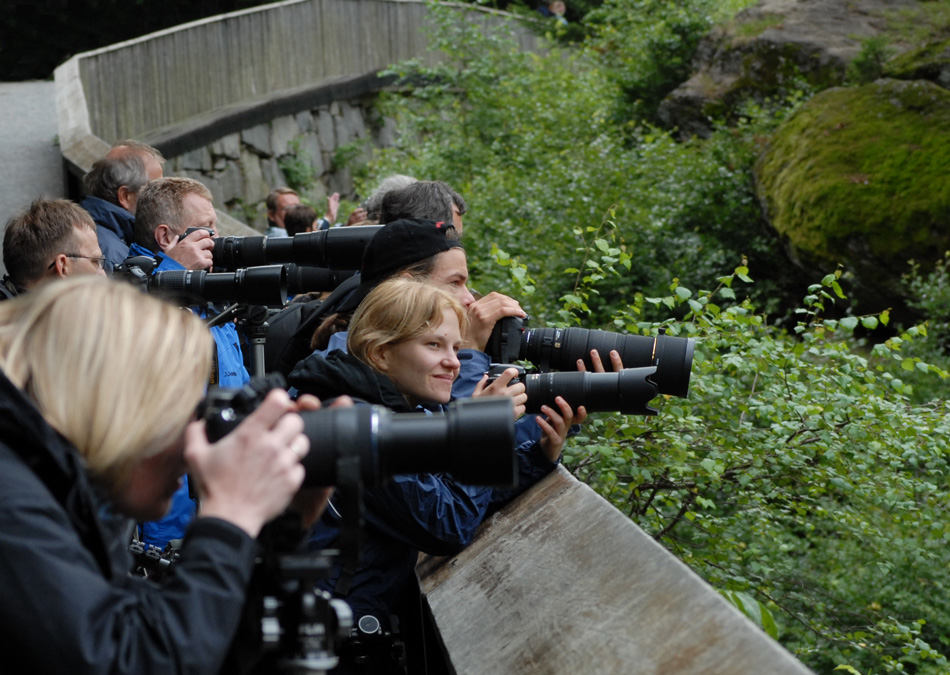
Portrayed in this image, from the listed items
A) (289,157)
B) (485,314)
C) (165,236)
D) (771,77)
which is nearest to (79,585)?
(485,314)

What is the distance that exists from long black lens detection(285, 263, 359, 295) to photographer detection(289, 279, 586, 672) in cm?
125

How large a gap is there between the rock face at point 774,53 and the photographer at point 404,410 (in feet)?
27.6

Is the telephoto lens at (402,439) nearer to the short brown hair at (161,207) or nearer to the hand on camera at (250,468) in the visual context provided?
the hand on camera at (250,468)

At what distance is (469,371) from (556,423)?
44cm

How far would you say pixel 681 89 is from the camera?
36.7 feet

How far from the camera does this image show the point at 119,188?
481cm

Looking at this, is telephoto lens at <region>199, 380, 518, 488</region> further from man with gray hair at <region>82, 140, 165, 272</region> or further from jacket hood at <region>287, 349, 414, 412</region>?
man with gray hair at <region>82, 140, 165, 272</region>

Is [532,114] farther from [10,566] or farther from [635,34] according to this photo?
[10,566]

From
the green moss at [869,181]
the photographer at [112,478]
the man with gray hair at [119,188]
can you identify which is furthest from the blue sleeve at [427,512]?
the green moss at [869,181]

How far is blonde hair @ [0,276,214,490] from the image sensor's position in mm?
1402

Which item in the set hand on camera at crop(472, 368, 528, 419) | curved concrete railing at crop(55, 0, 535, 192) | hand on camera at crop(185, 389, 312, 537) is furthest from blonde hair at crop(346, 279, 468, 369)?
curved concrete railing at crop(55, 0, 535, 192)

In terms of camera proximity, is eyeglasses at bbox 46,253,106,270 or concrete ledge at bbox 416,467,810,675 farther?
eyeglasses at bbox 46,253,106,270

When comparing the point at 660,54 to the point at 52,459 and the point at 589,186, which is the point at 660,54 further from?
the point at 52,459

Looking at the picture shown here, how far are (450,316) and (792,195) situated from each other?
248 inches
